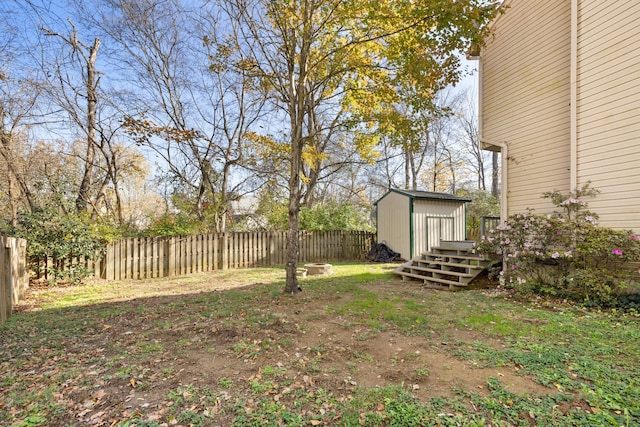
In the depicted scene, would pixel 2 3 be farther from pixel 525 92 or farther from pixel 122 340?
pixel 525 92

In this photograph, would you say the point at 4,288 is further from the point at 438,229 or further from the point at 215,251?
the point at 438,229

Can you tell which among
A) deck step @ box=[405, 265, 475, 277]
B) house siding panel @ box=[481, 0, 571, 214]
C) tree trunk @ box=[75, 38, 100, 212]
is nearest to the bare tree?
tree trunk @ box=[75, 38, 100, 212]

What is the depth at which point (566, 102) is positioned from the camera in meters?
5.68

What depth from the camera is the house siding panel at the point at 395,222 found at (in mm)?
11023

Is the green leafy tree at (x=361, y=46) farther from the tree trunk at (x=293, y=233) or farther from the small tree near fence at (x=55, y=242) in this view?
the small tree near fence at (x=55, y=242)

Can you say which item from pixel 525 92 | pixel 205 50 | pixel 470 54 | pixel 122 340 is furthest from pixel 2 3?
pixel 525 92

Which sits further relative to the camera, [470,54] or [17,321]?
[470,54]

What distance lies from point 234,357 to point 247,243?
732 cm

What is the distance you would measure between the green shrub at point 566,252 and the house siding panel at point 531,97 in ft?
2.13

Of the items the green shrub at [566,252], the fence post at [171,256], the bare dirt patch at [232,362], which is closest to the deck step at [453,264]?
the green shrub at [566,252]

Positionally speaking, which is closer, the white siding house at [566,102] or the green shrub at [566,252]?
the green shrub at [566,252]

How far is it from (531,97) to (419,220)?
540 centimetres

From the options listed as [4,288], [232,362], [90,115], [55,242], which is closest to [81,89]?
[90,115]

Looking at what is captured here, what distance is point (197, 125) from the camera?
11.2 m
